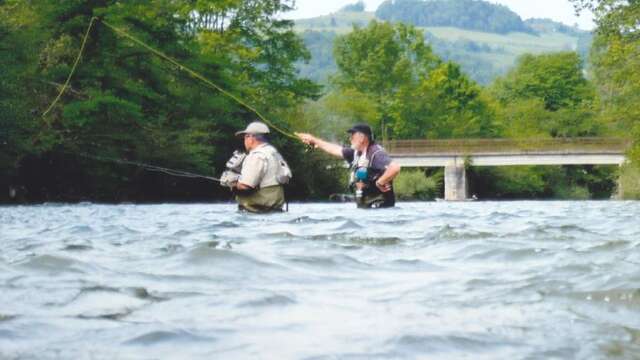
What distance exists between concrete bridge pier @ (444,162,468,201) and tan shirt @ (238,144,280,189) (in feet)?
203

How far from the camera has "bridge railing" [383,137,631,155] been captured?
244 feet

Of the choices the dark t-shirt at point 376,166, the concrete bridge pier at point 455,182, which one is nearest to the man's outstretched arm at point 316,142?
the dark t-shirt at point 376,166

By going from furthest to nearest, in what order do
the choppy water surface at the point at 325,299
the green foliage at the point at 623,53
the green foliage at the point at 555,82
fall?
the green foliage at the point at 555,82 → the green foliage at the point at 623,53 → the choppy water surface at the point at 325,299

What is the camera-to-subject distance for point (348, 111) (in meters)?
79.3

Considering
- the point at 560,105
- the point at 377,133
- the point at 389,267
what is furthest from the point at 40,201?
the point at 560,105

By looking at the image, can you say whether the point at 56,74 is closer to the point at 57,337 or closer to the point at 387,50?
the point at 57,337

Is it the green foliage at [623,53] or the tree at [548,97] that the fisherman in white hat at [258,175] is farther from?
the tree at [548,97]

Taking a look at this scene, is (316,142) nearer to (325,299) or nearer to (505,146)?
(325,299)

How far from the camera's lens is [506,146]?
248 feet

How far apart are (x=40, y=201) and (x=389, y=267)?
31.4 meters

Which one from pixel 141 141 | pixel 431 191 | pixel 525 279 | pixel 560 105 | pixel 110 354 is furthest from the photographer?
pixel 560 105

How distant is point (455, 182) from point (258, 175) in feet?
205

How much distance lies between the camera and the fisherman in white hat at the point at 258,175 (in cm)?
1443

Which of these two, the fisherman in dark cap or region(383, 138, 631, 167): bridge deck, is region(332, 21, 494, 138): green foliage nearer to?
region(383, 138, 631, 167): bridge deck
